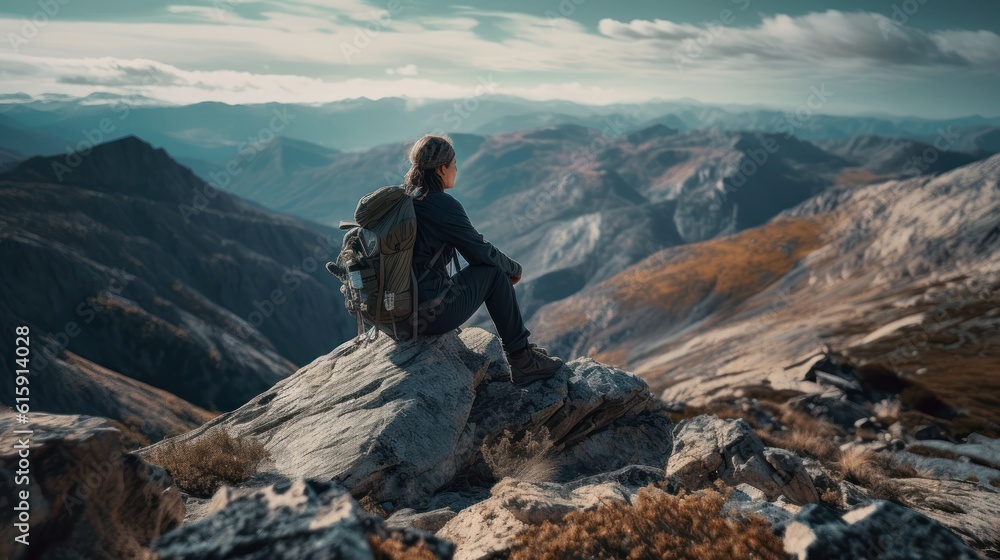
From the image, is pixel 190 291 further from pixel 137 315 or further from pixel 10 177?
pixel 10 177

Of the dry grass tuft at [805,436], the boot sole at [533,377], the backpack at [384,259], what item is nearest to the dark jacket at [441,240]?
the backpack at [384,259]

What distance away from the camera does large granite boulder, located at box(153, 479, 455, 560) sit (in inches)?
134

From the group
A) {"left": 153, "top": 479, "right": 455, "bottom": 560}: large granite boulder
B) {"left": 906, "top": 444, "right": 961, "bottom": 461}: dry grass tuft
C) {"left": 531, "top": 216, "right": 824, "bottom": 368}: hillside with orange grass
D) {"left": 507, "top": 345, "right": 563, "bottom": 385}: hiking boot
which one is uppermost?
{"left": 153, "top": 479, "right": 455, "bottom": 560}: large granite boulder

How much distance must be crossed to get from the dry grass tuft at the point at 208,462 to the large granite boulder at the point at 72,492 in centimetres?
208

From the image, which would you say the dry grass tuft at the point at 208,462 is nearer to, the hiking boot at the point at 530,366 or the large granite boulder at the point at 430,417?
the large granite boulder at the point at 430,417

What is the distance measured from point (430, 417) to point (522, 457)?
1.71 meters

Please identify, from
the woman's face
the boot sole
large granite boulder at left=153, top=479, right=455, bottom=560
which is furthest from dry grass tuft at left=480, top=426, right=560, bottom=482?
large granite boulder at left=153, top=479, right=455, bottom=560

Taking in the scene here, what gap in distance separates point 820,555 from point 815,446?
11192 millimetres

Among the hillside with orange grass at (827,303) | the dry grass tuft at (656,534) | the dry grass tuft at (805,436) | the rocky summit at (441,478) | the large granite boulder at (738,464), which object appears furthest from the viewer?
the hillside with orange grass at (827,303)

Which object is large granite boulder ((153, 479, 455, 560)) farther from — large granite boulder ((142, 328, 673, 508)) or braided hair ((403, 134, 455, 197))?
braided hair ((403, 134, 455, 197))

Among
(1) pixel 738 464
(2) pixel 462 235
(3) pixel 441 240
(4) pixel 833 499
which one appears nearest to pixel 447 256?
(3) pixel 441 240

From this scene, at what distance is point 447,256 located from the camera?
9.00m

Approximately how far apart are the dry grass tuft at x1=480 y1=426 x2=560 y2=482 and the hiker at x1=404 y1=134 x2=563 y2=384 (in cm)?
184

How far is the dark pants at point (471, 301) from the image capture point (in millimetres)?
8828
